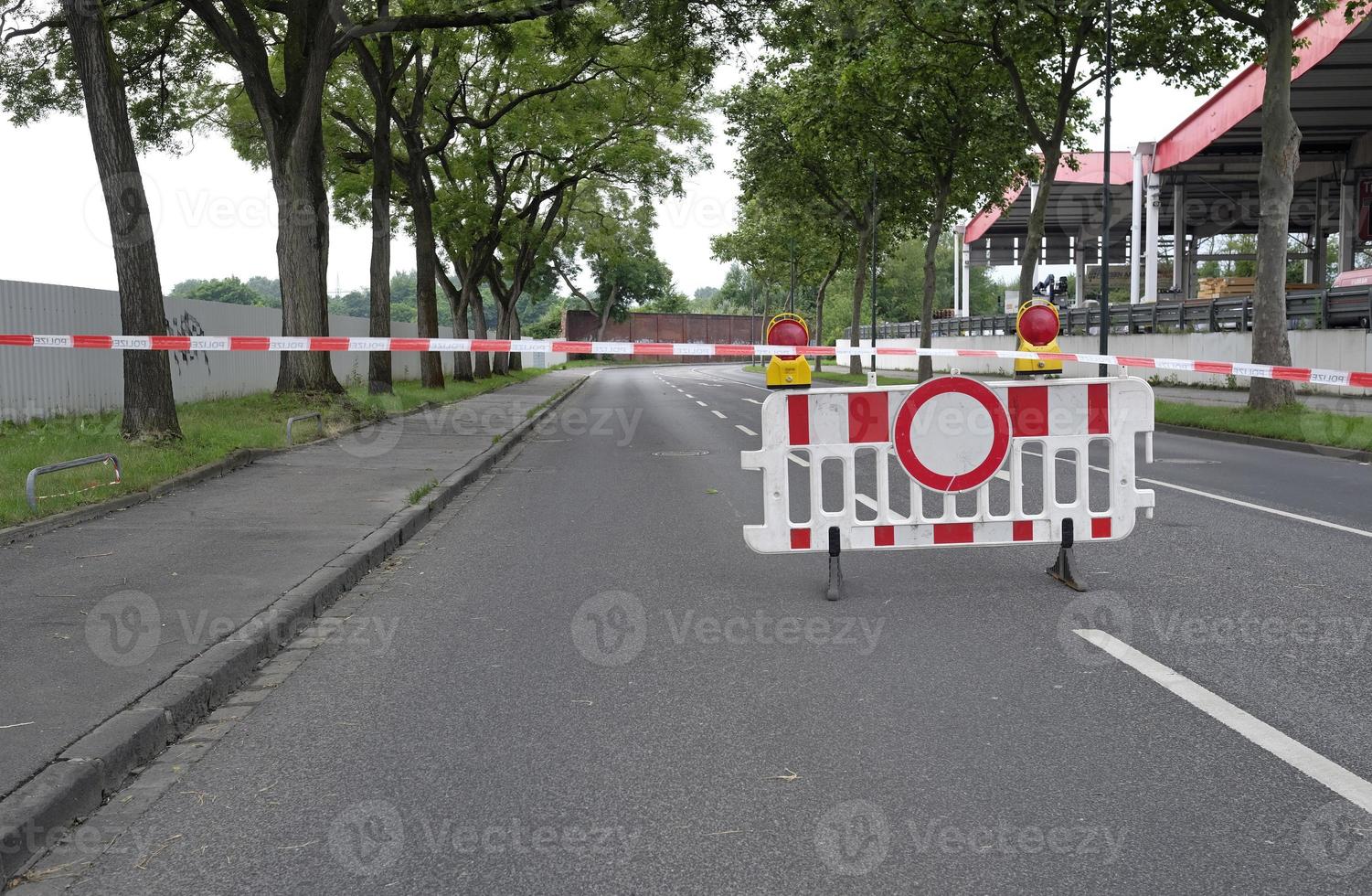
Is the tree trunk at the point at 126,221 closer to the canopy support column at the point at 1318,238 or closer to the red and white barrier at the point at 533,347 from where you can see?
the red and white barrier at the point at 533,347

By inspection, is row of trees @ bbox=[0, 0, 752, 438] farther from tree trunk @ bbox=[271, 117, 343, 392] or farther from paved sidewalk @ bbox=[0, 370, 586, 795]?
paved sidewalk @ bbox=[0, 370, 586, 795]

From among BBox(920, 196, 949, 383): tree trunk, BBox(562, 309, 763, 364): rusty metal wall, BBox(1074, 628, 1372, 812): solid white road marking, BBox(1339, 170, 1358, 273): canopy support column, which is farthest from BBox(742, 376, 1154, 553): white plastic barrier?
BBox(562, 309, 763, 364): rusty metal wall

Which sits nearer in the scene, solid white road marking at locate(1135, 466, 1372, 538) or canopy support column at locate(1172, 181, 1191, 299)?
solid white road marking at locate(1135, 466, 1372, 538)

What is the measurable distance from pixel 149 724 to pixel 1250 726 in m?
4.18

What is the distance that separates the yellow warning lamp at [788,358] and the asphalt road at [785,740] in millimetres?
1361

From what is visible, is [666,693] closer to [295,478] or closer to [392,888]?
[392,888]

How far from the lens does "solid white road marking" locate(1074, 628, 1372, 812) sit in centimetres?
371

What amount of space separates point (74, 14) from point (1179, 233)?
128ft

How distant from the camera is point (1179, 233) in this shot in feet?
138

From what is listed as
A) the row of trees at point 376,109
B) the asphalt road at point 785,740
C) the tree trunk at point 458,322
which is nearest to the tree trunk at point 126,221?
the row of trees at point 376,109

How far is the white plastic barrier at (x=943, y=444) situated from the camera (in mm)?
6621

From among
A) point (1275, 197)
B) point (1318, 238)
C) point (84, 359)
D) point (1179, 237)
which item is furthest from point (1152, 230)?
point (84, 359)

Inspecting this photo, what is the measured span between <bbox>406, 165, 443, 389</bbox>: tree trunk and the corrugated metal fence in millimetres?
4885

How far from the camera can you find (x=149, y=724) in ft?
14.0
